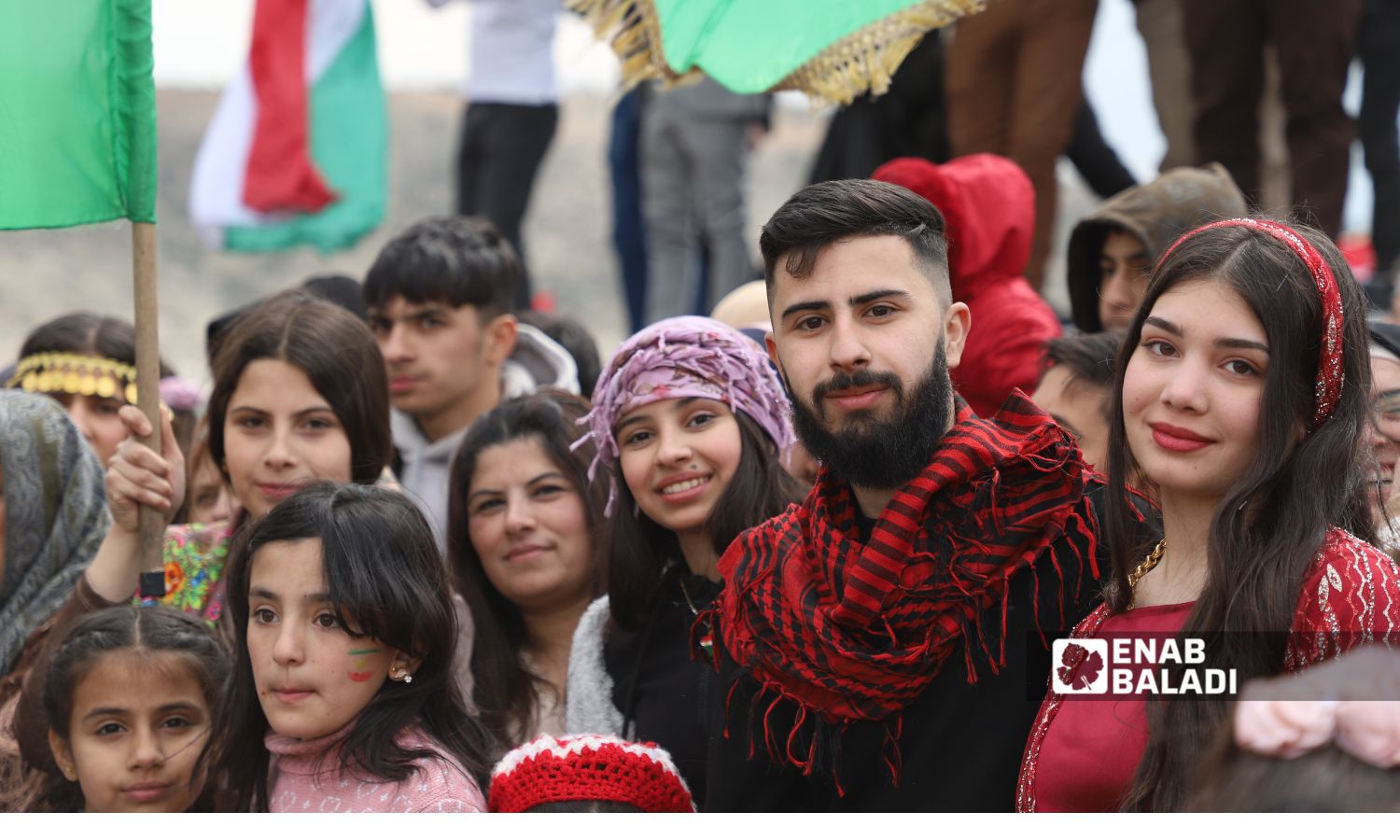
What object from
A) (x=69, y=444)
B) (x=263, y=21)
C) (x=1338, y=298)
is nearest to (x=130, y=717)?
(x=69, y=444)

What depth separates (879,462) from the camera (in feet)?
9.36

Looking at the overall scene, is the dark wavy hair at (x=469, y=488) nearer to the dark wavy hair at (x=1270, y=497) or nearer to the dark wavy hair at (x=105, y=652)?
the dark wavy hair at (x=105, y=652)

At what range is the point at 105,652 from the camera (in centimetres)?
358

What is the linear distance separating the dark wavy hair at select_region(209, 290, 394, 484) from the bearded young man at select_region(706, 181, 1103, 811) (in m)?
1.59

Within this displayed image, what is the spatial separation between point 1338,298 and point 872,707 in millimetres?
961

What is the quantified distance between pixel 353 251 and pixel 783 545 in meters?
14.8

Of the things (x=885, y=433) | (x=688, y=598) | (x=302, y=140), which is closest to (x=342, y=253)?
(x=302, y=140)

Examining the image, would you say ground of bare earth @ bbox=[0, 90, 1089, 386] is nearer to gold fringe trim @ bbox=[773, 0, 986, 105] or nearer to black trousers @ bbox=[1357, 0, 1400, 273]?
black trousers @ bbox=[1357, 0, 1400, 273]

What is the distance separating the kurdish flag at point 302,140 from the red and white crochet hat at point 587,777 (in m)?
5.20

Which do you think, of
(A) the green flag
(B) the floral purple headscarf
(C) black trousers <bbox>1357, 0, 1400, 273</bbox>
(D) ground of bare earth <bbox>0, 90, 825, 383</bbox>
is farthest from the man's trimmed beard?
(D) ground of bare earth <bbox>0, 90, 825, 383</bbox>

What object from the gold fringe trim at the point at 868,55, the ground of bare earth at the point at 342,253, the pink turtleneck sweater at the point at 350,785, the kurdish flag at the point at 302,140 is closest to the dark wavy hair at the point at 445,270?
the gold fringe trim at the point at 868,55

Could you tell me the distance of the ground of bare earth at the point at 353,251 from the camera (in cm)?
2000

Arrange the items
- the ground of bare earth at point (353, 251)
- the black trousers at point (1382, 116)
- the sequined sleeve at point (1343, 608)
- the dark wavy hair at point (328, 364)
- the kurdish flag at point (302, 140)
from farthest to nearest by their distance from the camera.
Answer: the ground of bare earth at point (353, 251) → the kurdish flag at point (302, 140) → the black trousers at point (1382, 116) → the dark wavy hair at point (328, 364) → the sequined sleeve at point (1343, 608)

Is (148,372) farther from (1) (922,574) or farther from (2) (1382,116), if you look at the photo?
(2) (1382,116)
